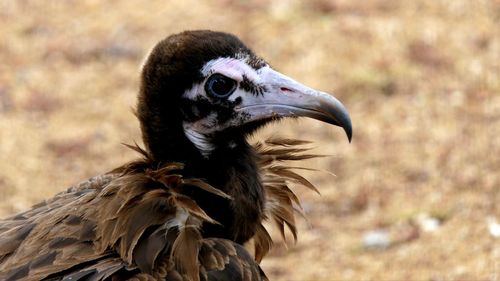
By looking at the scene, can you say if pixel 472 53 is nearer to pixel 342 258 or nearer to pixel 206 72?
pixel 342 258

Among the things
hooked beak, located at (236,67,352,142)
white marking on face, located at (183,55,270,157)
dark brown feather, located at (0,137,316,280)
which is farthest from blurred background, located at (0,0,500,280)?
dark brown feather, located at (0,137,316,280)

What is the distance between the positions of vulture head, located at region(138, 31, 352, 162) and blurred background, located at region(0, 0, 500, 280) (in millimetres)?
3099

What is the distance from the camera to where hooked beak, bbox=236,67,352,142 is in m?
5.00

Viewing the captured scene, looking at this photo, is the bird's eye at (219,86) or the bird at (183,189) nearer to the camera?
the bird at (183,189)

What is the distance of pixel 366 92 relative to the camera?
39.5ft

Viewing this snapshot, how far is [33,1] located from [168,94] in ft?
36.9

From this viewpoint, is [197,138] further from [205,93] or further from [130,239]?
[130,239]

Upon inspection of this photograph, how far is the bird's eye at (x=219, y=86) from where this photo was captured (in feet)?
16.9

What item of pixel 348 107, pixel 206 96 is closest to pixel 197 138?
pixel 206 96

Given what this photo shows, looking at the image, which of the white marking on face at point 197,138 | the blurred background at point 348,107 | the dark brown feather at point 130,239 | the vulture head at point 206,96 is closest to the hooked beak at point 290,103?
the vulture head at point 206,96

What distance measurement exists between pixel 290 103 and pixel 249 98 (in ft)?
0.75

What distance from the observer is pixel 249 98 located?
525cm

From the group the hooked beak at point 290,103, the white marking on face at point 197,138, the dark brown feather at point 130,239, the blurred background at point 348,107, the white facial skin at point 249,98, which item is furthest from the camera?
the blurred background at point 348,107

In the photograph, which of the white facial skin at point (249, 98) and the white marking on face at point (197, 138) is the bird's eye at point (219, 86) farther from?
the white marking on face at point (197, 138)
